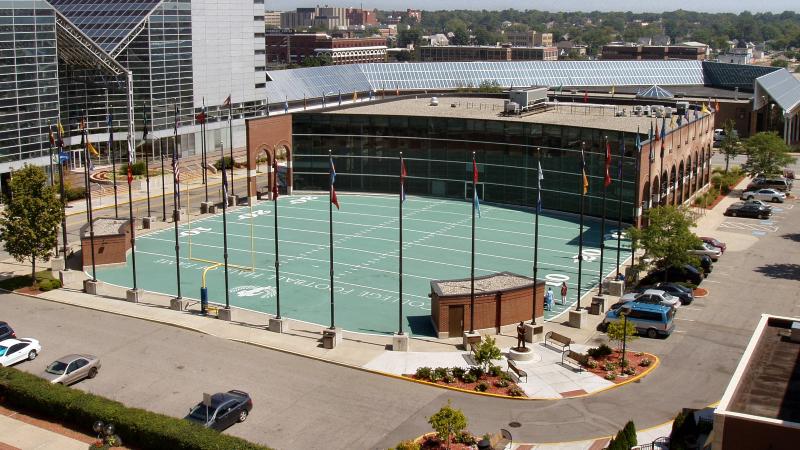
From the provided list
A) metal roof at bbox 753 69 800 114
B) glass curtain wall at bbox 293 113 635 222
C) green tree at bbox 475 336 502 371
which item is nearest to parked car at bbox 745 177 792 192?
glass curtain wall at bbox 293 113 635 222

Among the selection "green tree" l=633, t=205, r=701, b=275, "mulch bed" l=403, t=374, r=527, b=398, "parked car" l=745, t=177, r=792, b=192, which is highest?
"green tree" l=633, t=205, r=701, b=275

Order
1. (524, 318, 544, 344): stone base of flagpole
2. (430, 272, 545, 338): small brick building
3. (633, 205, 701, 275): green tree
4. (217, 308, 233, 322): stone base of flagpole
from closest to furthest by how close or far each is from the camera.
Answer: (524, 318, 544, 344): stone base of flagpole → (430, 272, 545, 338): small brick building → (217, 308, 233, 322): stone base of flagpole → (633, 205, 701, 275): green tree

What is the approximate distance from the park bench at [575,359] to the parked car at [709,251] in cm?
1896

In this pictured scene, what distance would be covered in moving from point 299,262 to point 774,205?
1627 inches

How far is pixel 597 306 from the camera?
47031 millimetres

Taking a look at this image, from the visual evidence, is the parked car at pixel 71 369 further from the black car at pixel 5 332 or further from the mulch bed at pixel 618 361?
the mulch bed at pixel 618 361

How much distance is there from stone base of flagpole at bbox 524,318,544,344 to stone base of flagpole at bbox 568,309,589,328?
2.71 m

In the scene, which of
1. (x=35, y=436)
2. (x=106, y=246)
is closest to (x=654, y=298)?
(x=35, y=436)

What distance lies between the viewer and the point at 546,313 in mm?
47938

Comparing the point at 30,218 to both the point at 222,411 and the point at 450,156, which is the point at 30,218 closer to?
the point at 222,411

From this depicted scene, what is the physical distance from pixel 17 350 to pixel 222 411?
39.3ft

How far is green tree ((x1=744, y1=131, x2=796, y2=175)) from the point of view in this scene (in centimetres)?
8125

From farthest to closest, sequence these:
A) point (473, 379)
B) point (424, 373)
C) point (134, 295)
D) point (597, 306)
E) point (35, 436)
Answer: point (134, 295) → point (597, 306) → point (424, 373) → point (473, 379) → point (35, 436)

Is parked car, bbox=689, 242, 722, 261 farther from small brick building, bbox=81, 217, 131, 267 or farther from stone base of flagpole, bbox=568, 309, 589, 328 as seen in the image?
small brick building, bbox=81, 217, 131, 267
